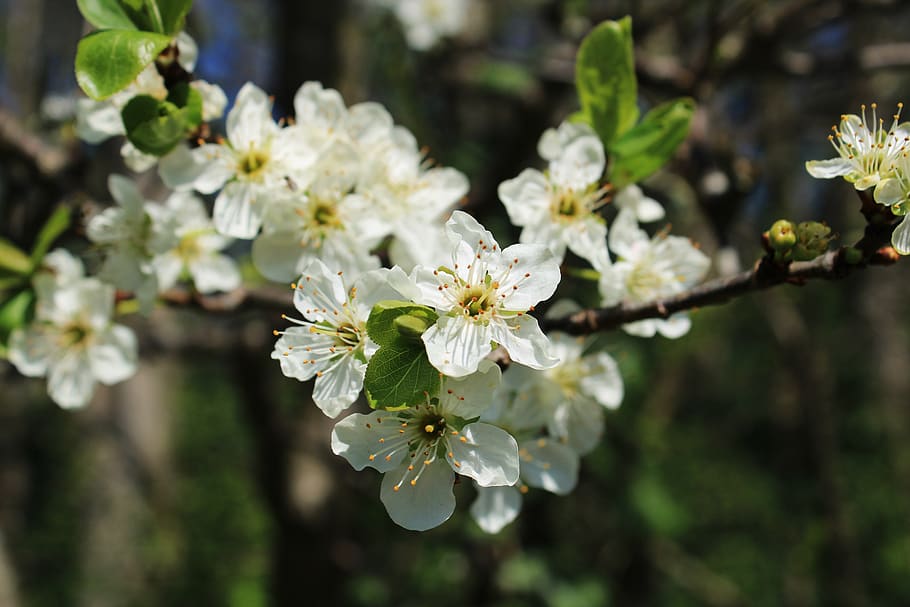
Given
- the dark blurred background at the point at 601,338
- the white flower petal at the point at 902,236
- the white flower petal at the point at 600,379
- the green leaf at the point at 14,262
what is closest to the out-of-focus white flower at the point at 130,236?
the green leaf at the point at 14,262

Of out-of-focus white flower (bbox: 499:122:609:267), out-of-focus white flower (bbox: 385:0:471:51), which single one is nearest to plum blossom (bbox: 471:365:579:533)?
out-of-focus white flower (bbox: 499:122:609:267)

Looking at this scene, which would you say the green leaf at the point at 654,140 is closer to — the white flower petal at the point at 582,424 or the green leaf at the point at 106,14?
the white flower petal at the point at 582,424

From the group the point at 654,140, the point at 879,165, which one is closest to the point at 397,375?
the point at 654,140

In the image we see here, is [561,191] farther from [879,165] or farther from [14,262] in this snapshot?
[14,262]

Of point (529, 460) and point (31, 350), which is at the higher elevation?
point (529, 460)

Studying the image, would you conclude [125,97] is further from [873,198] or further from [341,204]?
[873,198]

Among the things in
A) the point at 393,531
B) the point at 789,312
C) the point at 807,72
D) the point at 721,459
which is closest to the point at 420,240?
the point at 807,72

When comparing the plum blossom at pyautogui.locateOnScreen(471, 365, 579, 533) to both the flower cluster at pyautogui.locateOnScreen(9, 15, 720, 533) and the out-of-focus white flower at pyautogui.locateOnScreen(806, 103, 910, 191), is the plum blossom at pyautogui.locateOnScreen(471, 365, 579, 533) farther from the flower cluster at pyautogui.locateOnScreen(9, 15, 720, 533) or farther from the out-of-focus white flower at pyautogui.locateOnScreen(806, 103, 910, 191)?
the out-of-focus white flower at pyautogui.locateOnScreen(806, 103, 910, 191)
